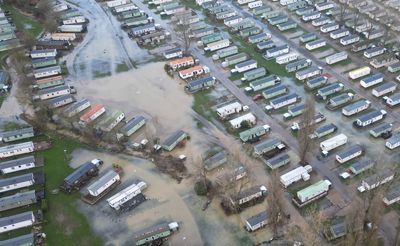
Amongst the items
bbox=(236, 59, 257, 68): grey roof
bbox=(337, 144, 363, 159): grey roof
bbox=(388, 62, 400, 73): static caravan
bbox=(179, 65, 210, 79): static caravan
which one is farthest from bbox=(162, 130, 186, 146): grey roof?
bbox=(388, 62, 400, 73): static caravan

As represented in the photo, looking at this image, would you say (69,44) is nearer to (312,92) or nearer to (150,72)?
(150,72)

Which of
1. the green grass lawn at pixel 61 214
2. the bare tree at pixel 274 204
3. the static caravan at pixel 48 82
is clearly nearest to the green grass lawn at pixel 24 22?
the static caravan at pixel 48 82

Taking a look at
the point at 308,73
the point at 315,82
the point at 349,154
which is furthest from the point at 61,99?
the point at 349,154

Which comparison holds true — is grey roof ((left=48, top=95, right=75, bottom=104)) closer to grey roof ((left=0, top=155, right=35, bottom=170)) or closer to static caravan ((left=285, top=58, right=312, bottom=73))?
grey roof ((left=0, top=155, right=35, bottom=170))

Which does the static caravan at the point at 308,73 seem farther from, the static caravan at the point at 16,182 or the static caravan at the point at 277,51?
the static caravan at the point at 16,182

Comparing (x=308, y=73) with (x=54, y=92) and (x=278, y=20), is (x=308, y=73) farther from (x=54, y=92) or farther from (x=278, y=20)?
(x=54, y=92)
